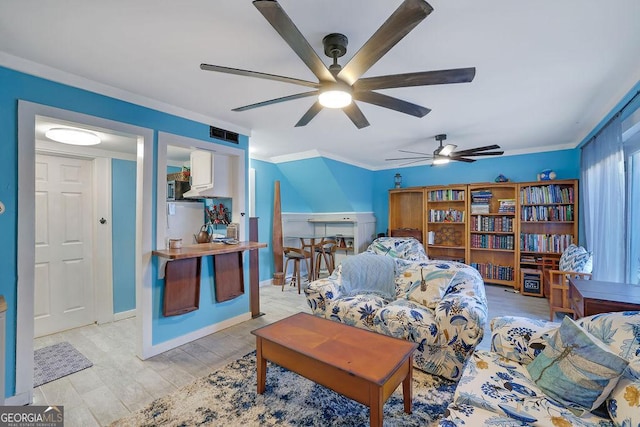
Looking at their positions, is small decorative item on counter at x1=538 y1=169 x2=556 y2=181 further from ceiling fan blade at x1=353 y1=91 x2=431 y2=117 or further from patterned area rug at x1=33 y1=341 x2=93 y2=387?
patterned area rug at x1=33 y1=341 x2=93 y2=387

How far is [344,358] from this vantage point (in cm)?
166

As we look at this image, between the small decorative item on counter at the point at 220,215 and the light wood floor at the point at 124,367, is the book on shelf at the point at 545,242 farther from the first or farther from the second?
the small decorative item on counter at the point at 220,215

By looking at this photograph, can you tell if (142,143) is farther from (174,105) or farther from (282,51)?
(282,51)

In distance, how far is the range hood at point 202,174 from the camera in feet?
10.3

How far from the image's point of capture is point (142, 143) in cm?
257

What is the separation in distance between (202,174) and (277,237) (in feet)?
7.24

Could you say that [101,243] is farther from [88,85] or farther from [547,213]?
[547,213]

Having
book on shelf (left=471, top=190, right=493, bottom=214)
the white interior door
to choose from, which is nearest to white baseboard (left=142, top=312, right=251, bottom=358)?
the white interior door

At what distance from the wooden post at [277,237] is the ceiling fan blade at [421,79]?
3706 mm

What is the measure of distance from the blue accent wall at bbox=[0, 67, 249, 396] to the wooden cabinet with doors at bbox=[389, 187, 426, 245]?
419cm

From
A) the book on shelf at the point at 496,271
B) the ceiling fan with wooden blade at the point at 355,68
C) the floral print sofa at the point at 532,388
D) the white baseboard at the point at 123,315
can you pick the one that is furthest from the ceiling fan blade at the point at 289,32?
the book on shelf at the point at 496,271

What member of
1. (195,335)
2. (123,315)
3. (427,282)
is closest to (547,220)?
(427,282)

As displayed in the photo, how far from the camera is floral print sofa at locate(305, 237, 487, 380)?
2.12 m

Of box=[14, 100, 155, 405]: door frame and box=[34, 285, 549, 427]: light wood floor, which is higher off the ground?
box=[14, 100, 155, 405]: door frame
